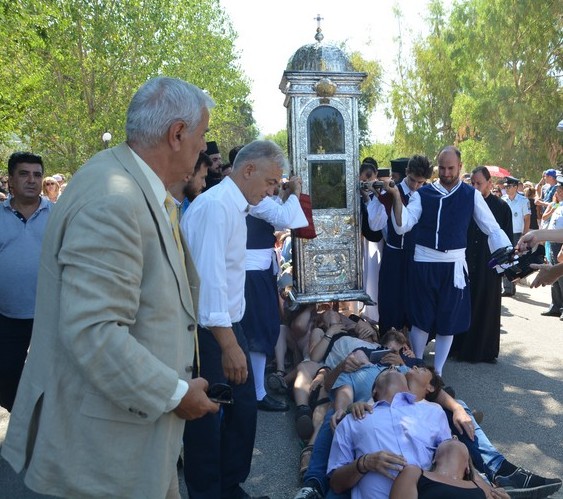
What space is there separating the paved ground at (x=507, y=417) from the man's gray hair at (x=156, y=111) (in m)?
2.55

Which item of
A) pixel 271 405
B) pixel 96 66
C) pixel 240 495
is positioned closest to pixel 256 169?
pixel 240 495

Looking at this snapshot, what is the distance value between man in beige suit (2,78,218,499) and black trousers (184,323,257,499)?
1.10 m

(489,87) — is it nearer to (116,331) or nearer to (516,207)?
(516,207)

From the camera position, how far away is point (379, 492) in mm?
3043

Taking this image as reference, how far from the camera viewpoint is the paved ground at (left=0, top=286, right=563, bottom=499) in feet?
12.8

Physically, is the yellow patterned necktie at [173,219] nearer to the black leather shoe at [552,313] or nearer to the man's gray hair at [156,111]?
the man's gray hair at [156,111]

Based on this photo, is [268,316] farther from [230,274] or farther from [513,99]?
[513,99]

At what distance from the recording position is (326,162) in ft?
19.7

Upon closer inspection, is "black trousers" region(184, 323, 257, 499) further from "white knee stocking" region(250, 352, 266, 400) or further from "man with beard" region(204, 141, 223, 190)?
"man with beard" region(204, 141, 223, 190)

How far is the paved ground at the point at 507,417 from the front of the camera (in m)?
3.91

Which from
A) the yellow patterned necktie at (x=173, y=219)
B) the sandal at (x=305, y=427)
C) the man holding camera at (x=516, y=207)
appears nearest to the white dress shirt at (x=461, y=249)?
the sandal at (x=305, y=427)

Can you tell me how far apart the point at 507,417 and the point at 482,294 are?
1961 millimetres

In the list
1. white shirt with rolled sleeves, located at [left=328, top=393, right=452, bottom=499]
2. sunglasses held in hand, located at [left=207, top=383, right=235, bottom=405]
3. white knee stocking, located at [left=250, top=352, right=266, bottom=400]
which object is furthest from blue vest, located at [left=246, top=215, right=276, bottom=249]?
sunglasses held in hand, located at [left=207, top=383, right=235, bottom=405]

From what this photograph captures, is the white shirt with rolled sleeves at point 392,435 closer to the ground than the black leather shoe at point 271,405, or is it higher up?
higher up
